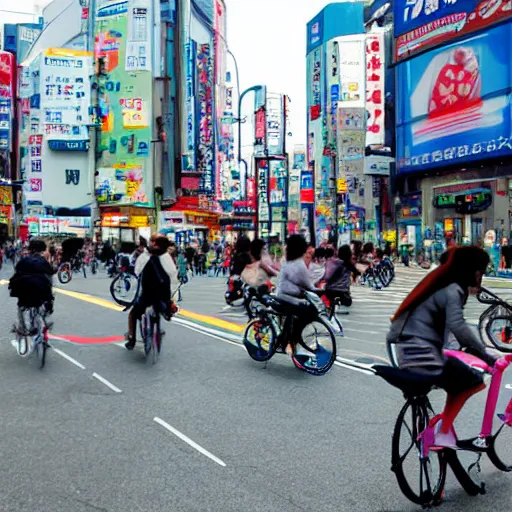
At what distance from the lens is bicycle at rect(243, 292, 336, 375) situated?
9.22m

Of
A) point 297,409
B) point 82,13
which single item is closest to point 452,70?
point 297,409

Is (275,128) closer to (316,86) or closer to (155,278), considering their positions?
(316,86)

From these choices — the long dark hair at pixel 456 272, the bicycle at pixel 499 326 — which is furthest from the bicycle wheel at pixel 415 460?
the bicycle at pixel 499 326

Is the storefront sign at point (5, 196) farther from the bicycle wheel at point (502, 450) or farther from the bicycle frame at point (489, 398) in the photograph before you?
the bicycle frame at point (489, 398)

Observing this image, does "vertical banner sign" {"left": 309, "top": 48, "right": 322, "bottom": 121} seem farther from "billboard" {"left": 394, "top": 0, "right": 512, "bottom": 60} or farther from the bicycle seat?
the bicycle seat

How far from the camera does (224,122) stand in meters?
103

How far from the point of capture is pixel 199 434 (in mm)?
6336

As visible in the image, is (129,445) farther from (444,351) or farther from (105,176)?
(105,176)

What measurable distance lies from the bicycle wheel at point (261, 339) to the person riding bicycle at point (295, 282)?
292 mm

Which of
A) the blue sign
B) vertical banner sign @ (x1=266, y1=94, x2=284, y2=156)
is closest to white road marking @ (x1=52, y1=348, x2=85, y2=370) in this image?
the blue sign

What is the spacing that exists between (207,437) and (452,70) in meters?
48.5

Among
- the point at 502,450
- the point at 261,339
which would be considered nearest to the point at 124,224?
the point at 261,339

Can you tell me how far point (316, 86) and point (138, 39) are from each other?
2641 centimetres

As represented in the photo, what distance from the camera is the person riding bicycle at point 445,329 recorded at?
4.46 meters
